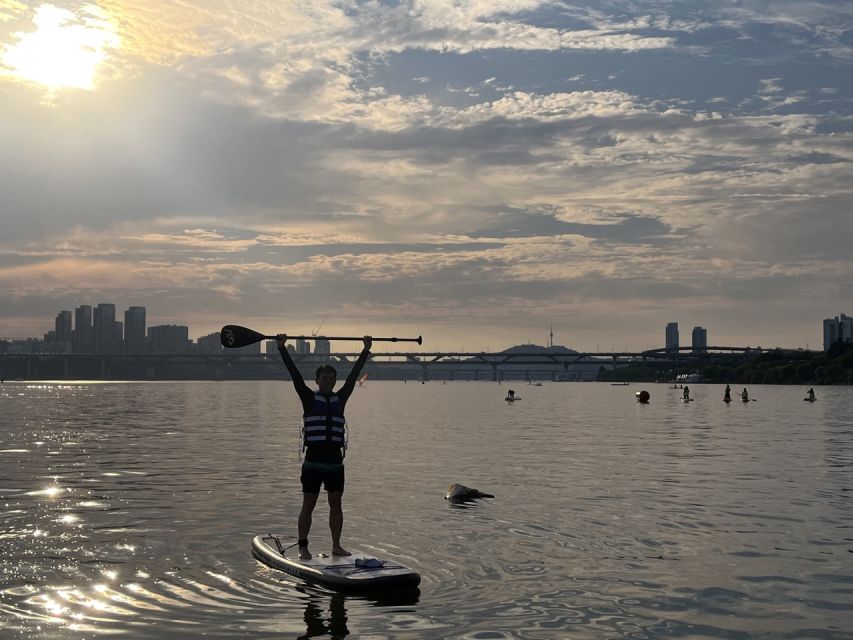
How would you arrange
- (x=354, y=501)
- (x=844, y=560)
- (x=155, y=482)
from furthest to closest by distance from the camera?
(x=155, y=482)
(x=354, y=501)
(x=844, y=560)

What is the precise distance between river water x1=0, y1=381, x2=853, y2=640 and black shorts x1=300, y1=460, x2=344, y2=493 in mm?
1520

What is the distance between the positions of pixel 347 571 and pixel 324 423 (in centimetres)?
234

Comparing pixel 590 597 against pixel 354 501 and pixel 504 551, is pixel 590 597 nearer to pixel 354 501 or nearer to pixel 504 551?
pixel 504 551

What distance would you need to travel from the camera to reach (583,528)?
20.0 m

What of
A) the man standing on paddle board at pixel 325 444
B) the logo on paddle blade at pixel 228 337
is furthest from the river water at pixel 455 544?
the logo on paddle blade at pixel 228 337

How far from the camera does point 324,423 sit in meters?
15.4

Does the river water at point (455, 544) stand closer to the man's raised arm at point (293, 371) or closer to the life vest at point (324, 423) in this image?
the life vest at point (324, 423)

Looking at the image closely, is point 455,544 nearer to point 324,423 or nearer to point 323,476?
point 323,476

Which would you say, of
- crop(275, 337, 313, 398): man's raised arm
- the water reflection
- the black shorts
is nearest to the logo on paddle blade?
crop(275, 337, 313, 398): man's raised arm

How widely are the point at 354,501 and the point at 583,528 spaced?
6746mm

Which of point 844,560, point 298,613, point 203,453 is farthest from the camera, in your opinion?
point 203,453

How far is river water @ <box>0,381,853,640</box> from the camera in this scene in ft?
41.5

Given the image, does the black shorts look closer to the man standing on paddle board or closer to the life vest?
the man standing on paddle board

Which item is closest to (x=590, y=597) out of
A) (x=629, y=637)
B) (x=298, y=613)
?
(x=629, y=637)
